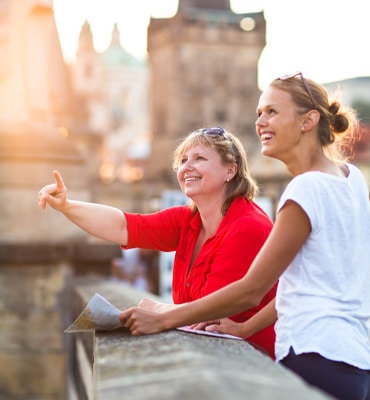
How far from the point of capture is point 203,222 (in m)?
3.09

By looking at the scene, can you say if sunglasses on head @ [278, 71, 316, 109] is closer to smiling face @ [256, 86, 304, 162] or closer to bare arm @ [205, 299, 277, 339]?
smiling face @ [256, 86, 304, 162]

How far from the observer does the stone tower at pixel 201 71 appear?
5781cm

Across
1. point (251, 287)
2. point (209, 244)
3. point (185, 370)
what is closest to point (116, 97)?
point (209, 244)

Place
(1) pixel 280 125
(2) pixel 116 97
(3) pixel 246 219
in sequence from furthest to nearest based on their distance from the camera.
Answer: (2) pixel 116 97
(3) pixel 246 219
(1) pixel 280 125

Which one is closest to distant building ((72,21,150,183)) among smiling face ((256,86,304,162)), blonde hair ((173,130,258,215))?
blonde hair ((173,130,258,215))

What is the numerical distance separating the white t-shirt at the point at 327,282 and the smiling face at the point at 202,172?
0.77 m

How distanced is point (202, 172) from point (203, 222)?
179mm

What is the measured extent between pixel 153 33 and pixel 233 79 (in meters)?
6.30

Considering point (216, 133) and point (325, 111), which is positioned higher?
point (325, 111)

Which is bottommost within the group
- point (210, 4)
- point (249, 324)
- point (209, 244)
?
point (249, 324)

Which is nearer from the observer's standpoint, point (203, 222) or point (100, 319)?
point (100, 319)

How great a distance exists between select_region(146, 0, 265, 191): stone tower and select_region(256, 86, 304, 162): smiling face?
53.9 meters

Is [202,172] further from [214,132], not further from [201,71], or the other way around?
[201,71]

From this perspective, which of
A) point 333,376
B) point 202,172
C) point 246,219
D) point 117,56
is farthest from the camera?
point 117,56
